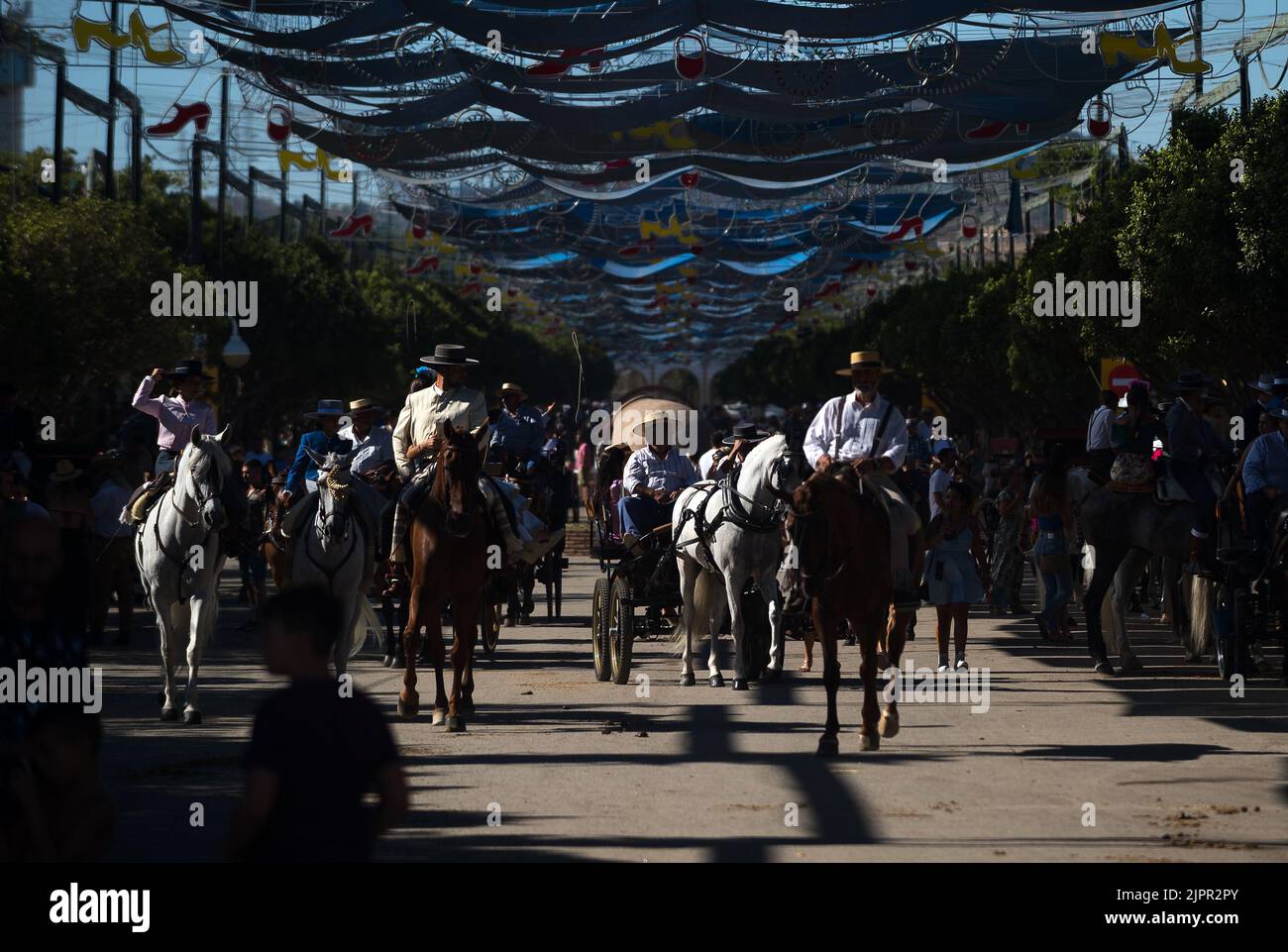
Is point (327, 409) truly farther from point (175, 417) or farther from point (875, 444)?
point (875, 444)

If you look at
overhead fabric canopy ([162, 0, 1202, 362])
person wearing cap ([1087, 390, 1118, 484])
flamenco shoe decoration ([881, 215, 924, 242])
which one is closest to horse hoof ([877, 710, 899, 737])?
person wearing cap ([1087, 390, 1118, 484])

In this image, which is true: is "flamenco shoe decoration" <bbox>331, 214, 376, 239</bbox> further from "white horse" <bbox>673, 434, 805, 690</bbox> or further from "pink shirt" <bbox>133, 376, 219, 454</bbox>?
"pink shirt" <bbox>133, 376, 219, 454</bbox>

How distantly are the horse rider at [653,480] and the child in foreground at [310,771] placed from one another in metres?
11.7

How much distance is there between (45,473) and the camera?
1886 centimetres

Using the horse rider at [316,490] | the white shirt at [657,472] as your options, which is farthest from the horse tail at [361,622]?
the white shirt at [657,472]

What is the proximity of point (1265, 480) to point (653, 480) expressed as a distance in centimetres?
567

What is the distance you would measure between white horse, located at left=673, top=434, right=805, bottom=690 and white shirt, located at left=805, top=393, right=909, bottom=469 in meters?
1.54

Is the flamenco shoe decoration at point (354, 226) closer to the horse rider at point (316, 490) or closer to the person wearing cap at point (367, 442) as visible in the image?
the horse rider at point (316, 490)

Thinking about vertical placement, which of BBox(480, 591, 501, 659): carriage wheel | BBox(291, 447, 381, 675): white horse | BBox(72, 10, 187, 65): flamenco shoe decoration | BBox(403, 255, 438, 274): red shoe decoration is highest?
BBox(403, 255, 438, 274): red shoe decoration

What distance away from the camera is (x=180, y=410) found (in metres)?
14.8

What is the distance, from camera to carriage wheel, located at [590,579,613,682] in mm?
16781

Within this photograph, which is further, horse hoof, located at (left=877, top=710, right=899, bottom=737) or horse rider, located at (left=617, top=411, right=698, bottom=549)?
horse rider, located at (left=617, top=411, right=698, bottom=549)
